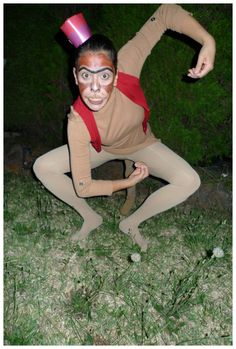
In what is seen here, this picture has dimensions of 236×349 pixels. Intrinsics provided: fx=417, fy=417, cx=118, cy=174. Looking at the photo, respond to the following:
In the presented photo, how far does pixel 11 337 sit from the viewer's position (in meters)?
2.53

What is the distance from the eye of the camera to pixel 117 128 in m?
2.92

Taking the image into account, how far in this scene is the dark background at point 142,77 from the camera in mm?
3858

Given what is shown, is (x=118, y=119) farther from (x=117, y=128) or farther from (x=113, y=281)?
(x=113, y=281)

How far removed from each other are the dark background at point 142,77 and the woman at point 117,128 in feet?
2.96

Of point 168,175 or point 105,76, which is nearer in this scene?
point 105,76

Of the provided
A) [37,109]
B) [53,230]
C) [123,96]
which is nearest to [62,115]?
[37,109]

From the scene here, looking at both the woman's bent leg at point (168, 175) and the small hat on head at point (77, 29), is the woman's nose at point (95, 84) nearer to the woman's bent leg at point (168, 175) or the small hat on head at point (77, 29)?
the small hat on head at point (77, 29)

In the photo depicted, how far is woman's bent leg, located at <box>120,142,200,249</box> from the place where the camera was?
10.1 ft

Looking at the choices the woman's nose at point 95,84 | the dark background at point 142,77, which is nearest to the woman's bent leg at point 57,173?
the woman's nose at point 95,84

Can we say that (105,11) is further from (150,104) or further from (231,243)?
(231,243)

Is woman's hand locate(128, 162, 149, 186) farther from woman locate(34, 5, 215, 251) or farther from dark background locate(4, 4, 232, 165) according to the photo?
dark background locate(4, 4, 232, 165)

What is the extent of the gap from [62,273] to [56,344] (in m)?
A: 0.61

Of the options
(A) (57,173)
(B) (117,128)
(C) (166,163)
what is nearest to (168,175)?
(C) (166,163)

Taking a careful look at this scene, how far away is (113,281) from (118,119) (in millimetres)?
1176
